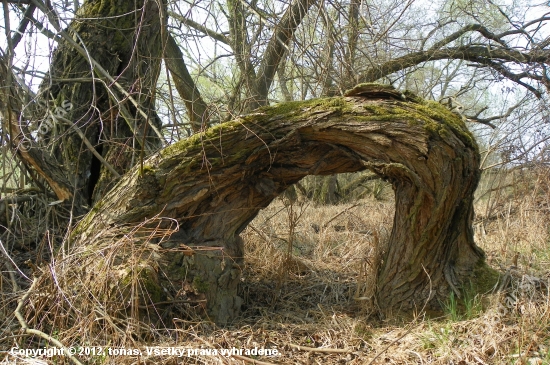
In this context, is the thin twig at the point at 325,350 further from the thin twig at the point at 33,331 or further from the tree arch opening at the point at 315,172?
the thin twig at the point at 33,331

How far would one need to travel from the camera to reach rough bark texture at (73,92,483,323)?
3.49m

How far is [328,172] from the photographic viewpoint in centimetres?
402

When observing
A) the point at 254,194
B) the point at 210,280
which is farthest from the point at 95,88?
the point at 210,280

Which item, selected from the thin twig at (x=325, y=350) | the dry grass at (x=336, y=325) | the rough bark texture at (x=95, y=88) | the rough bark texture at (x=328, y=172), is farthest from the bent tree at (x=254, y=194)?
the rough bark texture at (x=95, y=88)

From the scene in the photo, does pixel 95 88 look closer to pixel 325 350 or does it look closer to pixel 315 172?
pixel 315 172

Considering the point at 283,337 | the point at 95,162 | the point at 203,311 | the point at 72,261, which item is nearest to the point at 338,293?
the point at 283,337

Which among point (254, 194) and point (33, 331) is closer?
point (33, 331)

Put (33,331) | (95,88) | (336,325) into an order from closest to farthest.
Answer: (33,331) < (336,325) < (95,88)

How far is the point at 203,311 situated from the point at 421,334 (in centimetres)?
162

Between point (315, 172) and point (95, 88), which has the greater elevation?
point (95, 88)

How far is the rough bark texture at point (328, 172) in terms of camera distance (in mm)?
3492

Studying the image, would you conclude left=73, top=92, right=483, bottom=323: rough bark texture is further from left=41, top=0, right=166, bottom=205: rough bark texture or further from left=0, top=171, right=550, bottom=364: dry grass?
left=41, top=0, right=166, bottom=205: rough bark texture

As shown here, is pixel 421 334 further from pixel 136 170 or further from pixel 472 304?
pixel 136 170

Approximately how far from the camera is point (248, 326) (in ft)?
12.1
